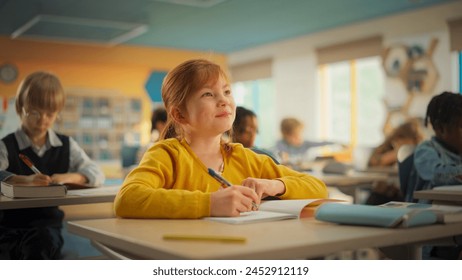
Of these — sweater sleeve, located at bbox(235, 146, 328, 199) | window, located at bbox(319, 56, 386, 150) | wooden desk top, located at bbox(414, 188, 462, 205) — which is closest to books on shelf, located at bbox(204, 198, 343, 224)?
sweater sleeve, located at bbox(235, 146, 328, 199)

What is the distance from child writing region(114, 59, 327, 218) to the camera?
4.38ft

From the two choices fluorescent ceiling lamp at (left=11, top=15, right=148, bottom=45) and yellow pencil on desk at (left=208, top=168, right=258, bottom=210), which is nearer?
yellow pencil on desk at (left=208, top=168, right=258, bottom=210)

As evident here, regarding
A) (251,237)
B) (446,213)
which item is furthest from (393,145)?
(251,237)

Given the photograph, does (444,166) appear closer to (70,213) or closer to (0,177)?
(70,213)

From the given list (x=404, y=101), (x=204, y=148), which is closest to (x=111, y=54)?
(x=404, y=101)

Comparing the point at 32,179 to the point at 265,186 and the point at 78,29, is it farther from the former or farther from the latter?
the point at 78,29

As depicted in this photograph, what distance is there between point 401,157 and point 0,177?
1.67 m

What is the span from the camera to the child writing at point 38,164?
209 cm

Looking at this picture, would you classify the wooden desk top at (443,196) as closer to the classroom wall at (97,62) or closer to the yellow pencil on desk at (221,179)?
the yellow pencil on desk at (221,179)

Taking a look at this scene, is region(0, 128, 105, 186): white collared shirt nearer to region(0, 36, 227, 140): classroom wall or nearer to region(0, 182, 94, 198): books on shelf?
region(0, 182, 94, 198): books on shelf

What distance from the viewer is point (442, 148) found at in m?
2.32

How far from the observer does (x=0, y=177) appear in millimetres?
2053

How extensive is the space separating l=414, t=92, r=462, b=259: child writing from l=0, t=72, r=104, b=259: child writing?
136cm
